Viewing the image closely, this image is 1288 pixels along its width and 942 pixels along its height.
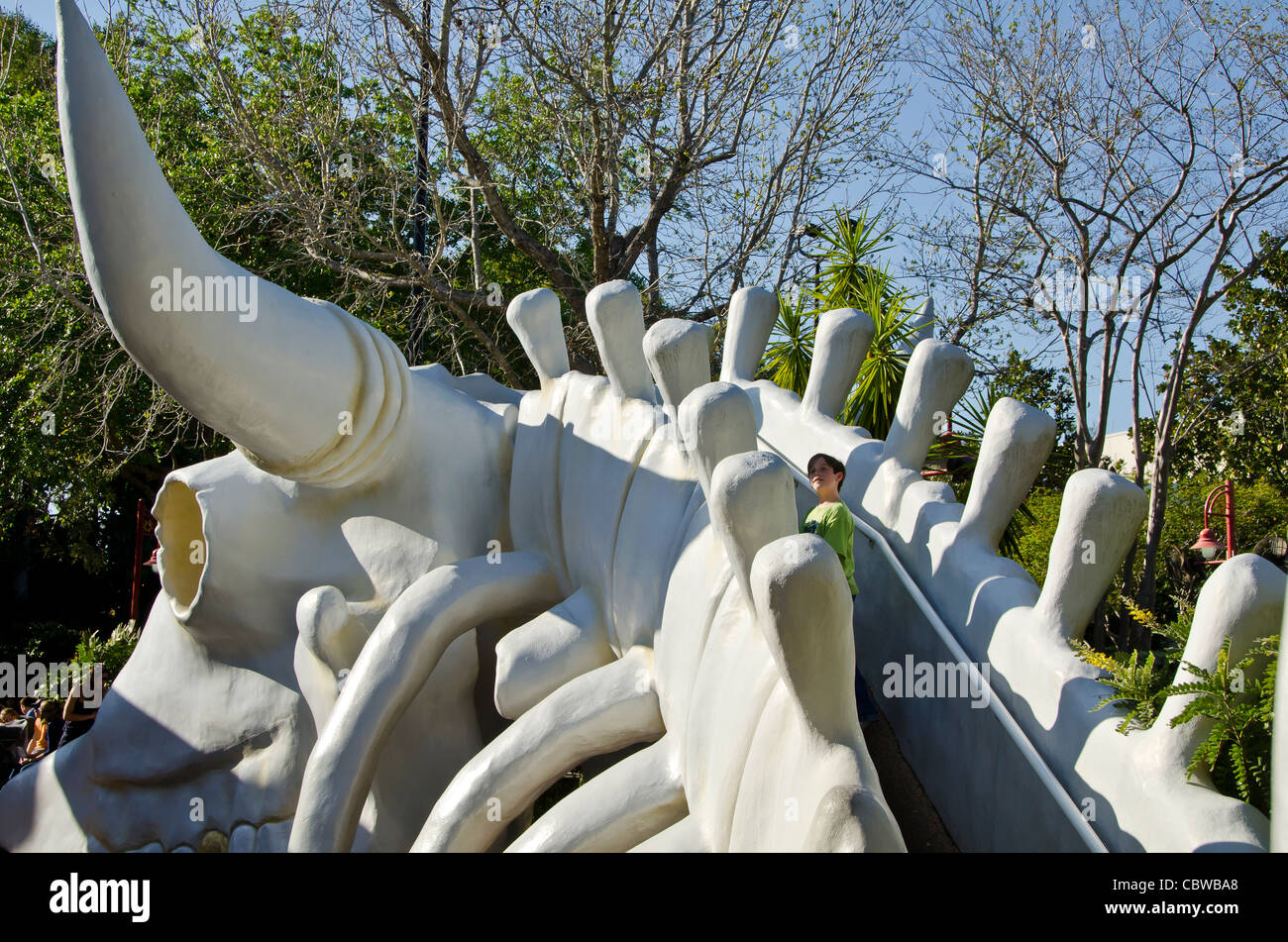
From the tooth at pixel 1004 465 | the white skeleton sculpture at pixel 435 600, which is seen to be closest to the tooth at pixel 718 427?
the white skeleton sculpture at pixel 435 600

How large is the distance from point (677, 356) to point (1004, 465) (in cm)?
114

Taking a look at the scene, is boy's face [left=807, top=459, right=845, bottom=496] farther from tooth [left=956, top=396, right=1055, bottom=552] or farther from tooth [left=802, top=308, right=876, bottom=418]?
tooth [left=802, top=308, right=876, bottom=418]

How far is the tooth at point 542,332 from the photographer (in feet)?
15.9

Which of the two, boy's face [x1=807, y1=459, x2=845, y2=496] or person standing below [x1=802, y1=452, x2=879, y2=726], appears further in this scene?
boy's face [x1=807, y1=459, x2=845, y2=496]

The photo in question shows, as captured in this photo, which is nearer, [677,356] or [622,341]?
[677,356]

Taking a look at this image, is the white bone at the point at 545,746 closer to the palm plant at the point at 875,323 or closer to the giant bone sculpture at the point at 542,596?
the giant bone sculpture at the point at 542,596

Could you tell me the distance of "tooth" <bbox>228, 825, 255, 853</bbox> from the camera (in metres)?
4.61

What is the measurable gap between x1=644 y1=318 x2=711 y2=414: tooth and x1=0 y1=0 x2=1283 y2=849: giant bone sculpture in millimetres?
11

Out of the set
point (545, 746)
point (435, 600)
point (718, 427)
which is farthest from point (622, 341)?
point (545, 746)

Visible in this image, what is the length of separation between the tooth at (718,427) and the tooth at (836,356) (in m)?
1.40

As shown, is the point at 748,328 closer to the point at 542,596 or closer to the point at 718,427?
the point at 542,596

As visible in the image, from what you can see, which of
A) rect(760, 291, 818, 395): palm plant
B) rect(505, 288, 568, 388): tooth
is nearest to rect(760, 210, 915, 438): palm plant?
rect(760, 291, 818, 395): palm plant

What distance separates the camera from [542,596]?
14.9 feet

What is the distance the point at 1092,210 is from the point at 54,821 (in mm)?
7875
